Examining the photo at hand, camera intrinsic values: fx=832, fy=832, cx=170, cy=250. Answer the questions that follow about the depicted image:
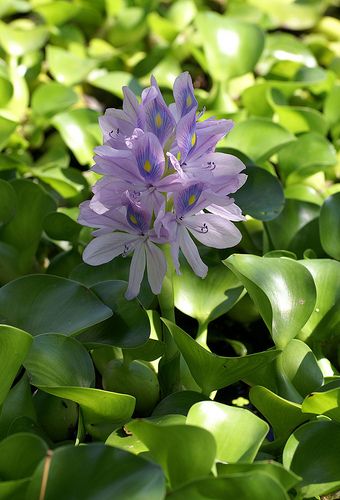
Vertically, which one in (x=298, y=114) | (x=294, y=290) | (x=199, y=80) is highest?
(x=294, y=290)

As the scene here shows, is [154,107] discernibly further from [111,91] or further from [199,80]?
[199,80]

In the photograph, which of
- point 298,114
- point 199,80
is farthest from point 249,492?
point 199,80

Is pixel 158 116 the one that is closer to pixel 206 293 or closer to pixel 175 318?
pixel 206 293

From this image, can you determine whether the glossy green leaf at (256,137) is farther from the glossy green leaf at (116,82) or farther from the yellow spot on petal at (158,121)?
the yellow spot on petal at (158,121)

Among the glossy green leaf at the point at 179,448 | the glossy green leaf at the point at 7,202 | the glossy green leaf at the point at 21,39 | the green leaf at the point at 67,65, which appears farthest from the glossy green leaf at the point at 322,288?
the glossy green leaf at the point at 21,39

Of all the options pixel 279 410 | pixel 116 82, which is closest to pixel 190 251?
pixel 279 410

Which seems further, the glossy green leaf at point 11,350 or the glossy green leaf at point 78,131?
the glossy green leaf at point 78,131

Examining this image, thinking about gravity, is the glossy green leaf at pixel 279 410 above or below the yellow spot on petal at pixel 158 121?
below
